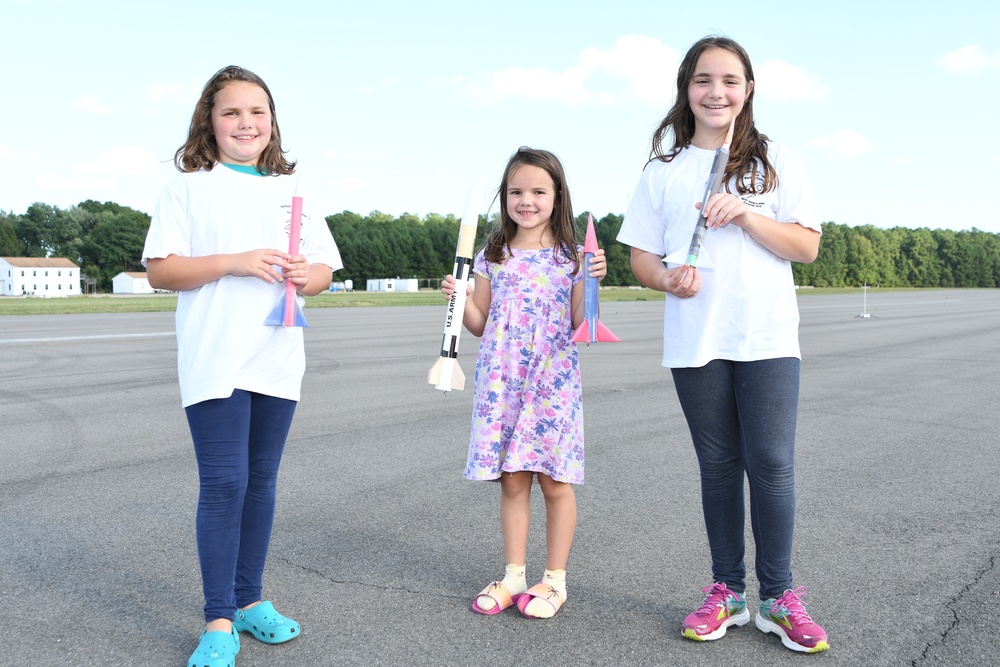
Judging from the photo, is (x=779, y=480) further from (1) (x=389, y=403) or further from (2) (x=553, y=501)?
(1) (x=389, y=403)

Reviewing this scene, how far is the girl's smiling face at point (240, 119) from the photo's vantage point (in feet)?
10.0

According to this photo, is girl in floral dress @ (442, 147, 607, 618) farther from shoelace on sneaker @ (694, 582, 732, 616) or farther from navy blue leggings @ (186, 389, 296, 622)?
navy blue leggings @ (186, 389, 296, 622)

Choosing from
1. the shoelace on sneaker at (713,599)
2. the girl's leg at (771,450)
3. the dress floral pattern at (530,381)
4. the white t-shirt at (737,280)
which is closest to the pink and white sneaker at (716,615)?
the shoelace on sneaker at (713,599)

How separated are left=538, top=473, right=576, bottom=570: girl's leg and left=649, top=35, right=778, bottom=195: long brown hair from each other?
1.36 m

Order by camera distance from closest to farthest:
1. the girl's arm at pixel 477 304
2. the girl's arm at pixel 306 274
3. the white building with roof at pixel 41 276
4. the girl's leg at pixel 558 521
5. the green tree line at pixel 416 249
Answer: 1. the girl's arm at pixel 306 274
2. the girl's leg at pixel 558 521
3. the girl's arm at pixel 477 304
4. the white building with roof at pixel 41 276
5. the green tree line at pixel 416 249

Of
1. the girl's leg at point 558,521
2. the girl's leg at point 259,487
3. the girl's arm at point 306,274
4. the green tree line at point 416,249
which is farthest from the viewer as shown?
the green tree line at point 416,249

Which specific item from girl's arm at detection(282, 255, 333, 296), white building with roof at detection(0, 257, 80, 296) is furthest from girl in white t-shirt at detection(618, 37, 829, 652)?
white building with roof at detection(0, 257, 80, 296)

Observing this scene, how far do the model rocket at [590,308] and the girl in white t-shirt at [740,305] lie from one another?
0.21m

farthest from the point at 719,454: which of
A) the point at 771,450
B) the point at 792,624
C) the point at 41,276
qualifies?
the point at 41,276

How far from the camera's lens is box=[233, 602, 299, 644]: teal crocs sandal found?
3.12 metres

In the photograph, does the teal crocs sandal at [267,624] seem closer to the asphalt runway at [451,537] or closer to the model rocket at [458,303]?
the asphalt runway at [451,537]

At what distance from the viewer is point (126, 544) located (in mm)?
4219

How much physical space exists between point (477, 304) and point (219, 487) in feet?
4.27

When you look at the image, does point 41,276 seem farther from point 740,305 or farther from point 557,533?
point 740,305
